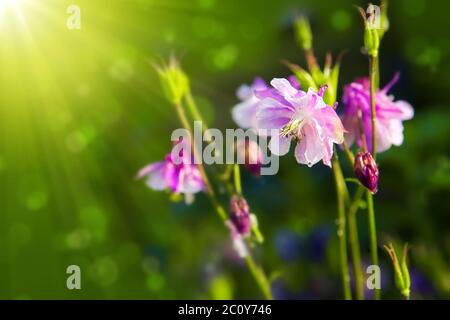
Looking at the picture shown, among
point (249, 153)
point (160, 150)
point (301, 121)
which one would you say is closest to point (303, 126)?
point (301, 121)

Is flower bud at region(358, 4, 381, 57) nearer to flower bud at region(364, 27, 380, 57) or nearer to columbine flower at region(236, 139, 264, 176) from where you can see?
flower bud at region(364, 27, 380, 57)

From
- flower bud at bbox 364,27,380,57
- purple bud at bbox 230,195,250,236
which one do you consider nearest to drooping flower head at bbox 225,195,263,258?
purple bud at bbox 230,195,250,236

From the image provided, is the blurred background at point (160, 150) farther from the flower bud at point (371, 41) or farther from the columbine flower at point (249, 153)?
the flower bud at point (371, 41)

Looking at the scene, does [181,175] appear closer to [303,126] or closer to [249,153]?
[249,153]

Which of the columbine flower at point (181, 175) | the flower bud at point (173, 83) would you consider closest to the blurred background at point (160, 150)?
the columbine flower at point (181, 175)
